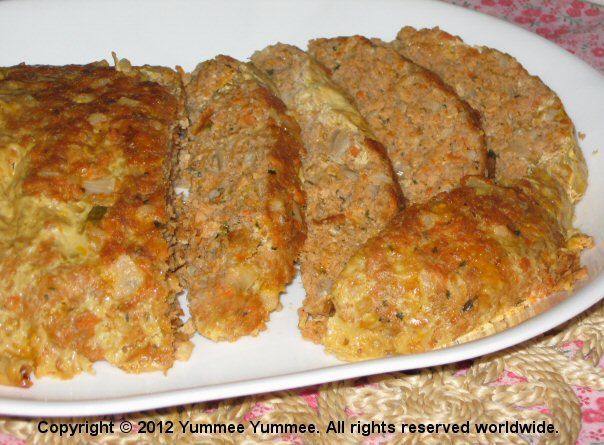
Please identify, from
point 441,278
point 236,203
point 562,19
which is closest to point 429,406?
point 441,278

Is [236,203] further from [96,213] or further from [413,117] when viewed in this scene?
[413,117]

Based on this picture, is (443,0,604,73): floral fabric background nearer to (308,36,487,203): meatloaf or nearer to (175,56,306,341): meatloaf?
(308,36,487,203): meatloaf

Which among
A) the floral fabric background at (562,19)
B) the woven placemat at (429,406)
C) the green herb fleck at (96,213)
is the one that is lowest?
the woven placemat at (429,406)

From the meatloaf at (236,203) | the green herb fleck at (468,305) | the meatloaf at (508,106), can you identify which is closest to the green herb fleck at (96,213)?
the meatloaf at (236,203)

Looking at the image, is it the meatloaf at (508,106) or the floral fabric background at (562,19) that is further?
the floral fabric background at (562,19)

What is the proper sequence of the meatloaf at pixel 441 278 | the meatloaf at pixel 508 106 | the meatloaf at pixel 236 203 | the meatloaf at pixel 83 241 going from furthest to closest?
the meatloaf at pixel 508 106 < the meatloaf at pixel 236 203 < the meatloaf at pixel 441 278 < the meatloaf at pixel 83 241

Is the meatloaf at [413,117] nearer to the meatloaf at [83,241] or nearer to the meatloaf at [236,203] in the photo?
the meatloaf at [236,203]

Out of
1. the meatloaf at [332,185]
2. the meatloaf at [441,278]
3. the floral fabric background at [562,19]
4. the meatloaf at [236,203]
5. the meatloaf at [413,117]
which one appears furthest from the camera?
the floral fabric background at [562,19]
